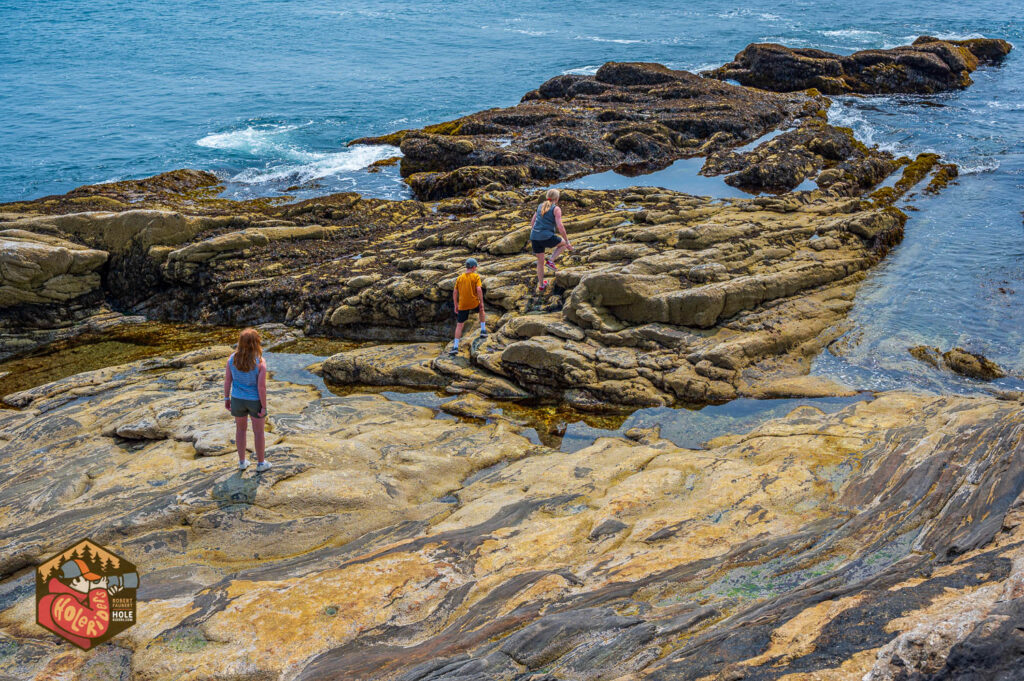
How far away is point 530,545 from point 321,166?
1302 inches

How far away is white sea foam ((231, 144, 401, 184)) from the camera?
35.8 metres

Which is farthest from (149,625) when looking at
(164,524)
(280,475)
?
(280,475)

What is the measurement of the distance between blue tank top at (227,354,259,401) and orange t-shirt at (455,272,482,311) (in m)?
6.99

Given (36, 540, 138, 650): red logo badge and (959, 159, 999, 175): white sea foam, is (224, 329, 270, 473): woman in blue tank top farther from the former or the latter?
(959, 159, 999, 175): white sea foam

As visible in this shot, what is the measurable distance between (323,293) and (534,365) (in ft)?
28.5

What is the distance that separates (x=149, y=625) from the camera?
24.1ft

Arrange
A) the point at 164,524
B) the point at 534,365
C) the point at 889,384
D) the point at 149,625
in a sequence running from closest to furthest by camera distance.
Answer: the point at 149,625, the point at 164,524, the point at 889,384, the point at 534,365

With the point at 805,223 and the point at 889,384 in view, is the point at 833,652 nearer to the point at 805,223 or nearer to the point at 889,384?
the point at 889,384

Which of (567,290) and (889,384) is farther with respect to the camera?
(567,290)

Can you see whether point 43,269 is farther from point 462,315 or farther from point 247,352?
point 247,352

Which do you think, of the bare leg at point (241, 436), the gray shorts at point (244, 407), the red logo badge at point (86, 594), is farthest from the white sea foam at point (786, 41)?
the red logo badge at point (86, 594)

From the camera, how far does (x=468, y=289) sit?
1658 cm

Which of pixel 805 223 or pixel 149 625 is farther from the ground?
pixel 805 223

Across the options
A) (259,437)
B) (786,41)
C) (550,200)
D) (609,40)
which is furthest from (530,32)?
(259,437)
